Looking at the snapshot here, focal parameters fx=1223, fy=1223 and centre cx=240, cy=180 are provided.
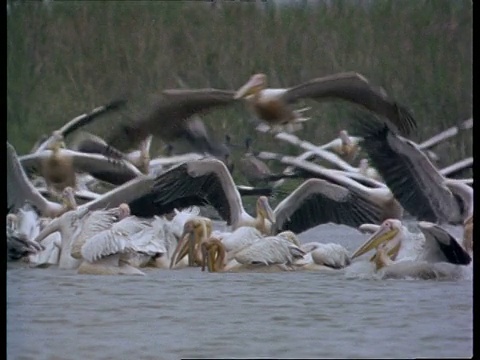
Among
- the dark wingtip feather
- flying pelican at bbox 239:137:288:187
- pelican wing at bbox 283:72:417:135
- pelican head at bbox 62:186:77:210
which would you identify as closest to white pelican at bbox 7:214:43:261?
pelican head at bbox 62:186:77:210

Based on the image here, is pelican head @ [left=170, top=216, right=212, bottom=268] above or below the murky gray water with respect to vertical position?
above

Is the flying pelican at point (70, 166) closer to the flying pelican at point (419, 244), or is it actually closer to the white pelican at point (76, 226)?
the white pelican at point (76, 226)

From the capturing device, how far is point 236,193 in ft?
12.0

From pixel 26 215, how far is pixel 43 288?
23 cm

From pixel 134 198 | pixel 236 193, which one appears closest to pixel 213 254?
pixel 236 193

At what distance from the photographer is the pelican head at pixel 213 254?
3.65 meters

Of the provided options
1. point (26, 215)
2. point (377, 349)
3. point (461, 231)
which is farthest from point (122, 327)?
point (461, 231)

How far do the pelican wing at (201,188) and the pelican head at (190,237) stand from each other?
55 mm

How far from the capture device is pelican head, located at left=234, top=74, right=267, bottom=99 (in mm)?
3619

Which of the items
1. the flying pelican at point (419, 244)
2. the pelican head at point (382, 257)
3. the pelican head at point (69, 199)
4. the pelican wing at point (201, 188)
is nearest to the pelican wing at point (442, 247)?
the flying pelican at point (419, 244)

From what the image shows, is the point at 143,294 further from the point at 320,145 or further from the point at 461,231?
the point at 461,231

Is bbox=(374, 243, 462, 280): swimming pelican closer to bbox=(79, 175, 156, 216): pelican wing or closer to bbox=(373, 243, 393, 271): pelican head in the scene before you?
bbox=(373, 243, 393, 271): pelican head

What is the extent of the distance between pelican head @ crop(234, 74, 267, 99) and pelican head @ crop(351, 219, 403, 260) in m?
0.54

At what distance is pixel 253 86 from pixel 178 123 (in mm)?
260
